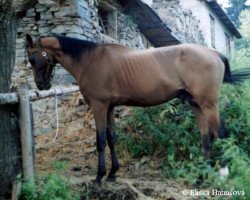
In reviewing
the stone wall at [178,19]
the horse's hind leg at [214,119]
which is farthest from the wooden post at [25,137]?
the stone wall at [178,19]

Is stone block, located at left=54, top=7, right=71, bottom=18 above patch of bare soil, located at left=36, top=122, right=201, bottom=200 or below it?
above

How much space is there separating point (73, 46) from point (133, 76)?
923mm

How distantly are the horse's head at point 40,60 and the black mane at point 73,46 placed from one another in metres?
0.23

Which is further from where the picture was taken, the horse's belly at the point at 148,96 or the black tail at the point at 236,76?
the black tail at the point at 236,76

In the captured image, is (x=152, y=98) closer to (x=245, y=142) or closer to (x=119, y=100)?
(x=119, y=100)

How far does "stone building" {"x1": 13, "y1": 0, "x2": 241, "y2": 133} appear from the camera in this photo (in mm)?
8031

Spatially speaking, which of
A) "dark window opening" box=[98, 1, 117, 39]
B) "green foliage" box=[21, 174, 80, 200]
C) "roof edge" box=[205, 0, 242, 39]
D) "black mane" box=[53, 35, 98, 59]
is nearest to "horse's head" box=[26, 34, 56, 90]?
"black mane" box=[53, 35, 98, 59]

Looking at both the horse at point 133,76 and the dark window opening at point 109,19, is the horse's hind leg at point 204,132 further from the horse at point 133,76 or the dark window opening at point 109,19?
the dark window opening at point 109,19

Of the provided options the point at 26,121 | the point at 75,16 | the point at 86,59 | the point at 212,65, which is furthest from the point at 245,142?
the point at 75,16

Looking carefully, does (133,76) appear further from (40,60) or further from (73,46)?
(40,60)

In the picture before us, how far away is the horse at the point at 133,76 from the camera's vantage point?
15.8 feet

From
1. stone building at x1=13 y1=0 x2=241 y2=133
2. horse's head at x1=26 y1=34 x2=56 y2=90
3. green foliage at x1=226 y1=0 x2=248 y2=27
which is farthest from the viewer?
green foliage at x1=226 y1=0 x2=248 y2=27

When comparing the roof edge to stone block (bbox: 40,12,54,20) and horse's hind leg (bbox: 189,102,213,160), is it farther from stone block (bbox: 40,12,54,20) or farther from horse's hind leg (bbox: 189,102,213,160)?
horse's hind leg (bbox: 189,102,213,160)

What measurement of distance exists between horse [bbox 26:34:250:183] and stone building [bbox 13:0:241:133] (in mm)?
895
